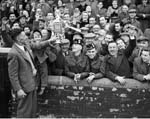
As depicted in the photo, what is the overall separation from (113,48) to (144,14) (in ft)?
14.3

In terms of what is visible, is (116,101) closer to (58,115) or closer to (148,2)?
(58,115)

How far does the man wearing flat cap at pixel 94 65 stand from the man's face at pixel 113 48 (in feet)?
0.77

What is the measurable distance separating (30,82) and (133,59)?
8.07ft

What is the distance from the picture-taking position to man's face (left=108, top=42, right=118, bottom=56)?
7.20 m

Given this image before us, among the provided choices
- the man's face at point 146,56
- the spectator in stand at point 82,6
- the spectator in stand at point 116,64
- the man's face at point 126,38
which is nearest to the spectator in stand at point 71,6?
the spectator in stand at point 82,6

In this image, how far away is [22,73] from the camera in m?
6.27

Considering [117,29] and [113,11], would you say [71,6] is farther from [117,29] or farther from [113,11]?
[117,29]

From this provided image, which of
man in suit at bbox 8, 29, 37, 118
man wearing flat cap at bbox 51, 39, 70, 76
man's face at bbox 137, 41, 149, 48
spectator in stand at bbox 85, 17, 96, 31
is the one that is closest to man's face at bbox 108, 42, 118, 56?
man's face at bbox 137, 41, 149, 48

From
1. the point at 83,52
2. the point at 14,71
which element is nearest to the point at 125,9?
the point at 83,52

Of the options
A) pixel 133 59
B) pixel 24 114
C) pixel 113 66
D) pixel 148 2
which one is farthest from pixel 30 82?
pixel 148 2

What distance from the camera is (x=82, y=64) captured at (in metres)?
7.20

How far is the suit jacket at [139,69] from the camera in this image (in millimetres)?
6992

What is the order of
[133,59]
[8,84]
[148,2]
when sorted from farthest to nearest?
[148,2], [133,59], [8,84]

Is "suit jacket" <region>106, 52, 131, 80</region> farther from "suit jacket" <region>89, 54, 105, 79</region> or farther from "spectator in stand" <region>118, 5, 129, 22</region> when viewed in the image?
"spectator in stand" <region>118, 5, 129, 22</region>
